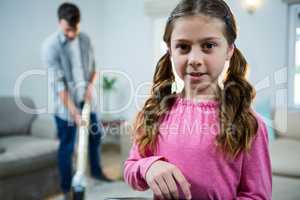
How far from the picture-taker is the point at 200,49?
1.09ft

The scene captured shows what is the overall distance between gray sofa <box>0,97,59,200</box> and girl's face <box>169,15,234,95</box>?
0.76 metres

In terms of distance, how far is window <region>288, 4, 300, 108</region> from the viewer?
49 centimetres

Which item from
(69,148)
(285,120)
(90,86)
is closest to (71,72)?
(90,86)

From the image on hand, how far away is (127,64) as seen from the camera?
0.69 meters

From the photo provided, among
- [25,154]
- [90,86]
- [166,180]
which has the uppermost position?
[90,86]

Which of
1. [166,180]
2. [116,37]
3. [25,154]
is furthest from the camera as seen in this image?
[25,154]

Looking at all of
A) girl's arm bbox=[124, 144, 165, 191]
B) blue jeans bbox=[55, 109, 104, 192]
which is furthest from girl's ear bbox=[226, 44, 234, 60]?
blue jeans bbox=[55, 109, 104, 192]

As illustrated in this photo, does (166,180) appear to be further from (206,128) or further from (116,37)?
(116,37)

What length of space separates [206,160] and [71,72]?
694mm

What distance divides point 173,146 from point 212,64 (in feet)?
0.32

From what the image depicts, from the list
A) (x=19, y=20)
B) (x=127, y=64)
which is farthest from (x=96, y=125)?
(x=19, y=20)

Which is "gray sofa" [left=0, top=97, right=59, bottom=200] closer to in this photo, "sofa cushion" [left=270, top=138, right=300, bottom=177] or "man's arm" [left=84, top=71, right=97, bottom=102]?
"man's arm" [left=84, top=71, right=97, bottom=102]

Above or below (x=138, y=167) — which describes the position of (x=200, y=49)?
above

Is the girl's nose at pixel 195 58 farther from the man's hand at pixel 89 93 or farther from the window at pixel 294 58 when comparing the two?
the man's hand at pixel 89 93
